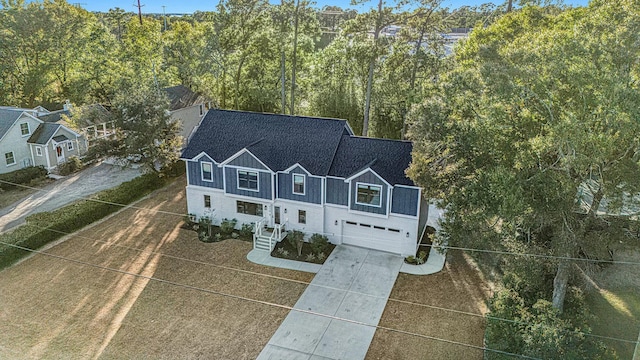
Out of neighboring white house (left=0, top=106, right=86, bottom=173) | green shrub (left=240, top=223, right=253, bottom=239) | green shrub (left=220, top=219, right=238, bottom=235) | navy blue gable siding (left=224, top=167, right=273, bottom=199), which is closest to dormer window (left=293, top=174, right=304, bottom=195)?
navy blue gable siding (left=224, top=167, right=273, bottom=199)

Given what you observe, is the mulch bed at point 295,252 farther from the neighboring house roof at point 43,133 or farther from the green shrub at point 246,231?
the neighboring house roof at point 43,133

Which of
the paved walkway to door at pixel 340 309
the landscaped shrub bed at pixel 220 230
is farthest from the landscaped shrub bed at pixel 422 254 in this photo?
the landscaped shrub bed at pixel 220 230

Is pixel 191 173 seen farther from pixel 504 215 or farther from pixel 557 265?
pixel 557 265

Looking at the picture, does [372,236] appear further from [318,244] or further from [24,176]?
[24,176]

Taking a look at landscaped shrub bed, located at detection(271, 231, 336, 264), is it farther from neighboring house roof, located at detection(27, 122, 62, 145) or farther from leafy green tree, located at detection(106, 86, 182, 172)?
→ neighboring house roof, located at detection(27, 122, 62, 145)

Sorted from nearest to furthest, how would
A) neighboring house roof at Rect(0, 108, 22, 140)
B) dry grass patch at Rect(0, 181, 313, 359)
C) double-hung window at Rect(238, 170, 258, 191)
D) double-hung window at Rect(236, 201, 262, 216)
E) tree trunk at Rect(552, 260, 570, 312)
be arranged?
tree trunk at Rect(552, 260, 570, 312) < dry grass patch at Rect(0, 181, 313, 359) < double-hung window at Rect(238, 170, 258, 191) < double-hung window at Rect(236, 201, 262, 216) < neighboring house roof at Rect(0, 108, 22, 140)

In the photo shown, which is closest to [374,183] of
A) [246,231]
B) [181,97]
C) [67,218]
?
[246,231]
